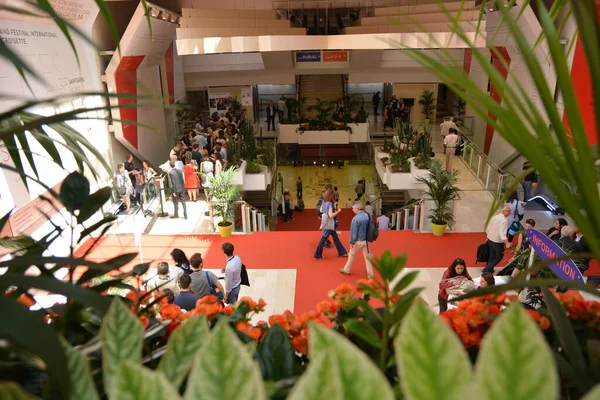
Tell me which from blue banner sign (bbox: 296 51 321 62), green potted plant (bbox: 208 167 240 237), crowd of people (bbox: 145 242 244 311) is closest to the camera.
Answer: crowd of people (bbox: 145 242 244 311)

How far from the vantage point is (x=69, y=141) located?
3.67ft

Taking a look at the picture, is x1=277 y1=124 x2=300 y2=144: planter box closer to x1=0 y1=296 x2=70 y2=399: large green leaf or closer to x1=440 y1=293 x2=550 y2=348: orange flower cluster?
x1=440 y1=293 x2=550 y2=348: orange flower cluster

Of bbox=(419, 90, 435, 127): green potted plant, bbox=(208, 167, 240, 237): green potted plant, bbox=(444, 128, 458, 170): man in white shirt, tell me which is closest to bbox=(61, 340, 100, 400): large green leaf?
bbox=(208, 167, 240, 237): green potted plant

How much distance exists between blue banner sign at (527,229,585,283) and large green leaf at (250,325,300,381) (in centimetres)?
318

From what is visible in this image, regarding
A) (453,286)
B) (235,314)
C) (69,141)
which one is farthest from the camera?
(453,286)

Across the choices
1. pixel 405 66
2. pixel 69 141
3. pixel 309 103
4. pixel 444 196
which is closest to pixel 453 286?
pixel 444 196

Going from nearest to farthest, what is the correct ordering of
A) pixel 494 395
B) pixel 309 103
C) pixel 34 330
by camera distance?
pixel 494 395 → pixel 34 330 → pixel 309 103

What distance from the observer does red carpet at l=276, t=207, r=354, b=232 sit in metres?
12.1

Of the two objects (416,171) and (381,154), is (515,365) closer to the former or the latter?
(416,171)

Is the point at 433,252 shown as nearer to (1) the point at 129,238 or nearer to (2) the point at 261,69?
(1) the point at 129,238

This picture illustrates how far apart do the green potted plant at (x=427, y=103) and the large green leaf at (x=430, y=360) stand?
1861 centimetres

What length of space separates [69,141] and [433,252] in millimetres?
6662

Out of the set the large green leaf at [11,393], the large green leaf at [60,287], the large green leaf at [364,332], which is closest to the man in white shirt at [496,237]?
the large green leaf at [364,332]

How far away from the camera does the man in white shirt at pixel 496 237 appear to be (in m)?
6.01
